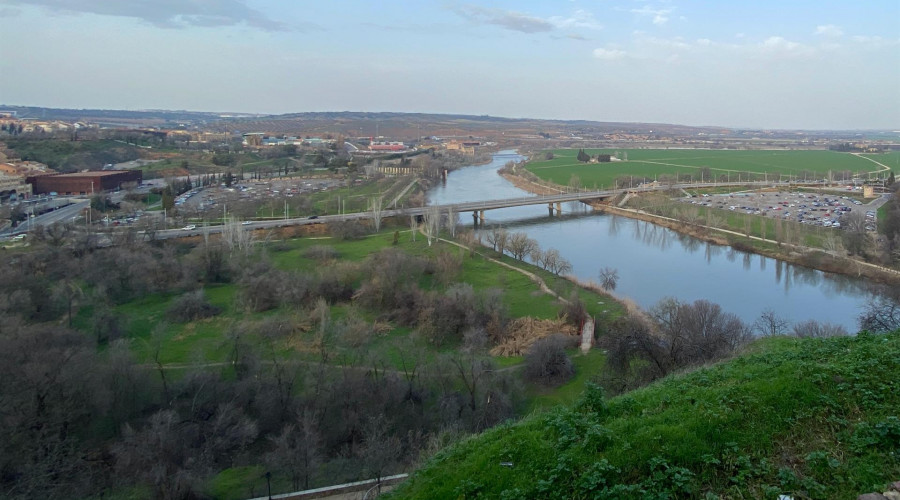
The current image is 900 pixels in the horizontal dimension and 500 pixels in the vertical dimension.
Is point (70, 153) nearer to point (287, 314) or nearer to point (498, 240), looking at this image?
point (498, 240)

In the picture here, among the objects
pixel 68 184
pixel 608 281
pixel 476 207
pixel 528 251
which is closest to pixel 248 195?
pixel 68 184

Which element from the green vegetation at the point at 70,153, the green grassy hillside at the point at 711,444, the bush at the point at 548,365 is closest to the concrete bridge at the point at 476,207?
the bush at the point at 548,365

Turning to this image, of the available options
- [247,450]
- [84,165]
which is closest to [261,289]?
[247,450]

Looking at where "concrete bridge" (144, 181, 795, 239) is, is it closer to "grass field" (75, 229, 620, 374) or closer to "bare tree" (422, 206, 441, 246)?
"bare tree" (422, 206, 441, 246)

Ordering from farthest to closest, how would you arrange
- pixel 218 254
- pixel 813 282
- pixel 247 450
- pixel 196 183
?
pixel 196 183, pixel 813 282, pixel 218 254, pixel 247 450

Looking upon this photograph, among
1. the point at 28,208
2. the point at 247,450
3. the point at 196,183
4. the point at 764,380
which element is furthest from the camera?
the point at 196,183

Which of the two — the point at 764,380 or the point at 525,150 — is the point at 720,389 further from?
the point at 525,150

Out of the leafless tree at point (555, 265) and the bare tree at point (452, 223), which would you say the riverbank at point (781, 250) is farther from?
the bare tree at point (452, 223)
